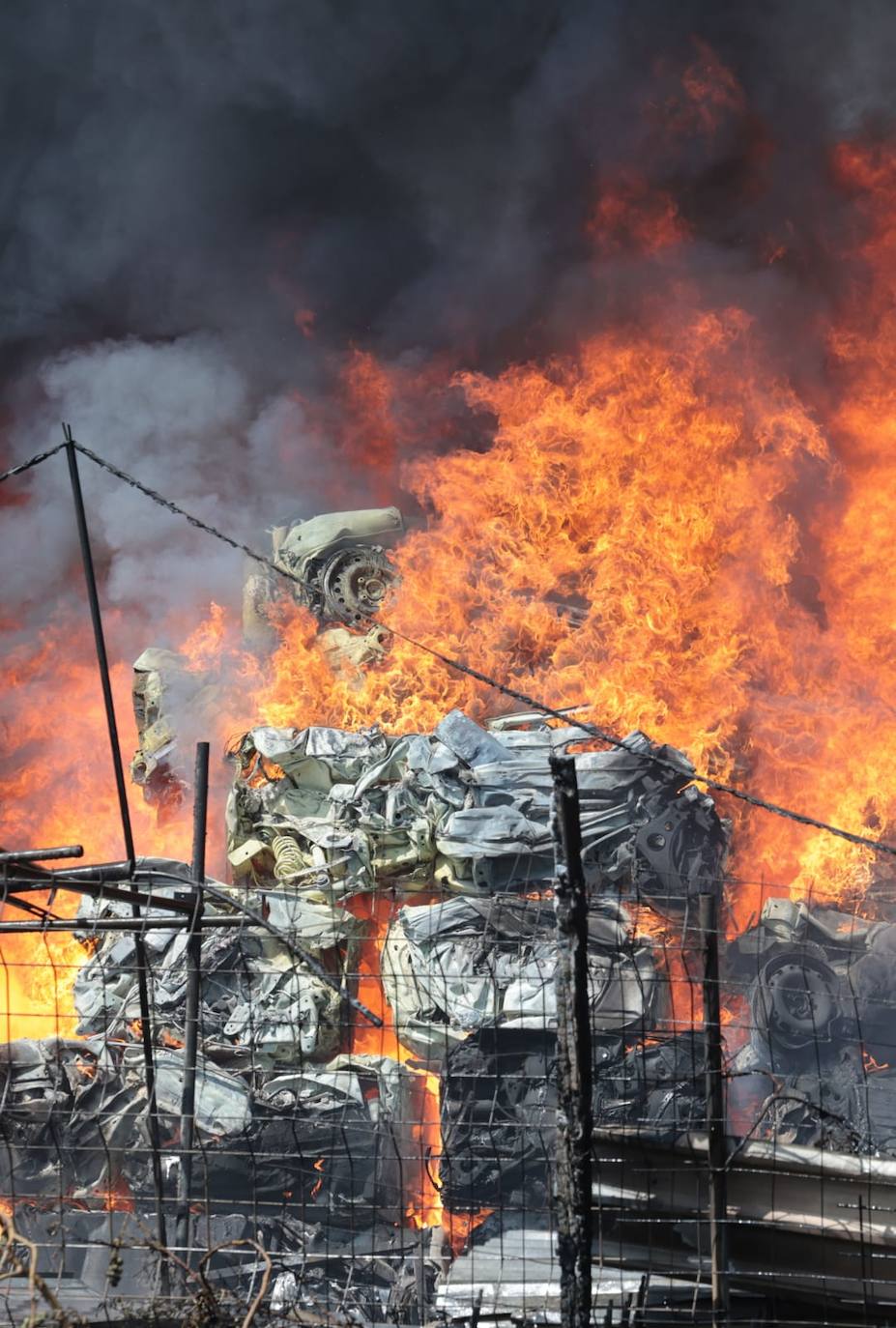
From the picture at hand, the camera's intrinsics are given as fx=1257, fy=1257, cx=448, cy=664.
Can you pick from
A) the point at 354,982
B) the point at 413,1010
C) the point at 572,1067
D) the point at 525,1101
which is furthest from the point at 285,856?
the point at 572,1067

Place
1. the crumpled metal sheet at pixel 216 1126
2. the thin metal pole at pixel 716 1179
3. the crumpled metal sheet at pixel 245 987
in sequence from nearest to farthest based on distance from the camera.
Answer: the thin metal pole at pixel 716 1179
the crumpled metal sheet at pixel 216 1126
the crumpled metal sheet at pixel 245 987

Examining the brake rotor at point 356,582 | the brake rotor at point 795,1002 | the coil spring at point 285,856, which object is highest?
the brake rotor at point 356,582

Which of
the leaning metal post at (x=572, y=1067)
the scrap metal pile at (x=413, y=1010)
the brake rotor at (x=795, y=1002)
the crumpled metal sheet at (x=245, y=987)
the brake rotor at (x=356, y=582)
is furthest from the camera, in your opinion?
the brake rotor at (x=356, y=582)

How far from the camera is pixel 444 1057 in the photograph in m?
11.2

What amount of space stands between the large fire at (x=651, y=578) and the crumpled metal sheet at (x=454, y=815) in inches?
88.0

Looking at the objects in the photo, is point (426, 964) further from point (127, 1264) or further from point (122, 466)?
point (122, 466)

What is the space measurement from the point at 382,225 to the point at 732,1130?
1839cm

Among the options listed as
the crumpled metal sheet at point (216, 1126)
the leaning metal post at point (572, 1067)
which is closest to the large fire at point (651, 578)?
the crumpled metal sheet at point (216, 1126)

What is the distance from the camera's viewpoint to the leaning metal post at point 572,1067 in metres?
5.04

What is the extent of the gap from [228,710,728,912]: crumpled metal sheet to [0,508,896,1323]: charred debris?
33 mm

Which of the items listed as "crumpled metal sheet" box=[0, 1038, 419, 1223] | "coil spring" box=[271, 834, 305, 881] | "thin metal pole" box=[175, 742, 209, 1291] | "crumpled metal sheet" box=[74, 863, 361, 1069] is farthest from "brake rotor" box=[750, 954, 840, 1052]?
"thin metal pole" box=[175, 742, 209, 1291]

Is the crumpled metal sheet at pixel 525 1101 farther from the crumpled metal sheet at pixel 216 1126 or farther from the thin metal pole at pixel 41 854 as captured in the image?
the thin metal pole at pixel 41 854

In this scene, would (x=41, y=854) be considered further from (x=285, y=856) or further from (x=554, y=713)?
(x=285, y=856)

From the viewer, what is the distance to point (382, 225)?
24125mm
